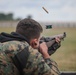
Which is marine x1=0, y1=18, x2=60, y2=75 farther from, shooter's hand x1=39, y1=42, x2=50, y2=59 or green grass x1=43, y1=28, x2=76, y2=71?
green grass x1=43, y1=28, x2=76, y2=71

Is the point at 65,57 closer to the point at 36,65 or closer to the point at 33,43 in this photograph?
the point at 33,43

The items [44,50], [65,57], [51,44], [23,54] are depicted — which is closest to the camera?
[23,54]

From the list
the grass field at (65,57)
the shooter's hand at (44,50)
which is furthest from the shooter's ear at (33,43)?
the grass field at (65,57)

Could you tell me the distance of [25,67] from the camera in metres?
4.20

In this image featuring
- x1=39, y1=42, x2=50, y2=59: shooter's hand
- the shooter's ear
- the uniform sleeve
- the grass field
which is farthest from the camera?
the grass field

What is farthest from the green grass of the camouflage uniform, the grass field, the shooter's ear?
the camouflage uniform

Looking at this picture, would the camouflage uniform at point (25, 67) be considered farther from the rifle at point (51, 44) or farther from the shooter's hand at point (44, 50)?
the rifle at point (51, 44)

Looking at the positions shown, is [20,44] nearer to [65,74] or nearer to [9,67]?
[9,67]

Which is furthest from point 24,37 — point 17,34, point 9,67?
point 9,67

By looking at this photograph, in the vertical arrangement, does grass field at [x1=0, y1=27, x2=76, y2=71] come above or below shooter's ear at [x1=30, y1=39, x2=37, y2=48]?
below

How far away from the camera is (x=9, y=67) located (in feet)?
13.9

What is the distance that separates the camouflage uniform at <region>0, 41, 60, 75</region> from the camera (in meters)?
4.21

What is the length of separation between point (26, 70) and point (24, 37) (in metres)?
0.36

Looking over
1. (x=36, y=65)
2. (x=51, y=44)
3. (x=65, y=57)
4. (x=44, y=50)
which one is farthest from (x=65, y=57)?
(x=36, y=65)
